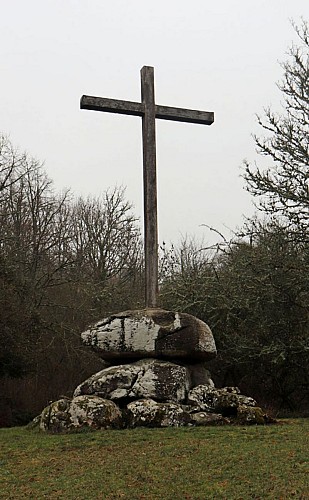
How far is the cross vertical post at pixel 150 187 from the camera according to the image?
12.2 metres

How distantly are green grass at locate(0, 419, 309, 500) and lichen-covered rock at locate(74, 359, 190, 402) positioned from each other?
1165mm

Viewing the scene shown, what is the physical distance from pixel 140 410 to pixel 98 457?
7.93ft

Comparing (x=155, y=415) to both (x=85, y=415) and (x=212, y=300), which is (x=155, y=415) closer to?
(x=85, y=415)

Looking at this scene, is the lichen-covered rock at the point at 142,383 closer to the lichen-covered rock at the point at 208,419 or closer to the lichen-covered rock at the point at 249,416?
the lichen-covered rock at the point at 208,419

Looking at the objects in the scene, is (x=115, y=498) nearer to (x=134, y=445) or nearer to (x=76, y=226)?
(x=134, y=445)

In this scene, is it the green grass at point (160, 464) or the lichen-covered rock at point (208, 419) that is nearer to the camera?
the green grass at point (160, 464)

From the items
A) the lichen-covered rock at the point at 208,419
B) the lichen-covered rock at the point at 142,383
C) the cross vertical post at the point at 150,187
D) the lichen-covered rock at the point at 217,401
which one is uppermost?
the cross vertical post at the point at 150,187

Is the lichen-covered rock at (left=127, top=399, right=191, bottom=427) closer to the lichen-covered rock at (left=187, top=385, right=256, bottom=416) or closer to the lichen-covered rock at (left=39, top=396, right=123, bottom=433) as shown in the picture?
the lichen-covered rock at (left=39, top=396, right=123, bottom=433)

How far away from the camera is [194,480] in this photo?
7.22 metres

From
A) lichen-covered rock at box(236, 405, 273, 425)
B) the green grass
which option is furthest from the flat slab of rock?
the green grass

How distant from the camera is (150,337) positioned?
1236 centimetres

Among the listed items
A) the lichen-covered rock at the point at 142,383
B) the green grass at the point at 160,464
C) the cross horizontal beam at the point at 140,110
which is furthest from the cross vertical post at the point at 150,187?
the green grass at the point at 160,464

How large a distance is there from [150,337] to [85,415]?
217cm

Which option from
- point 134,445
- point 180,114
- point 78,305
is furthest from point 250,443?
point 78,305
